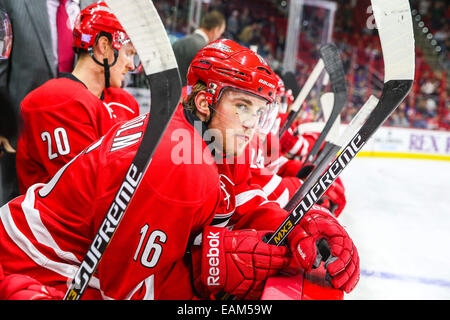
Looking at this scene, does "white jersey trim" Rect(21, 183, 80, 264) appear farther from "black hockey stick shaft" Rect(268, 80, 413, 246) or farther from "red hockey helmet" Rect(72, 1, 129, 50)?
"red hockey helmet" Rect(72, 1, 129, 50)

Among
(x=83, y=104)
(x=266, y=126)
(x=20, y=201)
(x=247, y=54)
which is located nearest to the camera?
(x=20, y=201)

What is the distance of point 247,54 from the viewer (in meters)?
1.34

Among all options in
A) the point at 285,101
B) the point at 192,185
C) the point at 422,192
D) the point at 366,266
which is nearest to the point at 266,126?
the point at 192,185

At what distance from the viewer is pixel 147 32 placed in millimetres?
774

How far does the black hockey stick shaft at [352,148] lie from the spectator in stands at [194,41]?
1.75 metres

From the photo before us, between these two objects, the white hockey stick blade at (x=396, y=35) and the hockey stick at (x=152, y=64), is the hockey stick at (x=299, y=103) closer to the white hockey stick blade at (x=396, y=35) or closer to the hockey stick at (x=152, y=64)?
the white hockey stick blade at (x=396, y=35)

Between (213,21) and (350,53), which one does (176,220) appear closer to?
(213,21)

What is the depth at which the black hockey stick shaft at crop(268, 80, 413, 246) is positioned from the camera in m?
1.04

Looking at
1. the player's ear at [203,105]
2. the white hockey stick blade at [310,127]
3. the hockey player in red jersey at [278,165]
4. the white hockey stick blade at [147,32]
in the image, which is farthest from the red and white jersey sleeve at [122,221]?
the white hockey stick blade at [310,127]

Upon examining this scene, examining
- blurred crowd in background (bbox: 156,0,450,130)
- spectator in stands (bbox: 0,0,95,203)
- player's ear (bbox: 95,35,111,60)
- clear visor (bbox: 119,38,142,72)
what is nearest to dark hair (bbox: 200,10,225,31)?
spectator in stands (bbox: 0,0,95,203)

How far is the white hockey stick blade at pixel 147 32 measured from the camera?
768 millimetres

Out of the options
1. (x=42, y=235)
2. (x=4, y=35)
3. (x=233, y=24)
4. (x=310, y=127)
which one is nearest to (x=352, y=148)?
(x=42, y=235)

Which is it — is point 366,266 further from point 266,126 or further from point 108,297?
point 108,297

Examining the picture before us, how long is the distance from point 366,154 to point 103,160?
6404 millimetres
